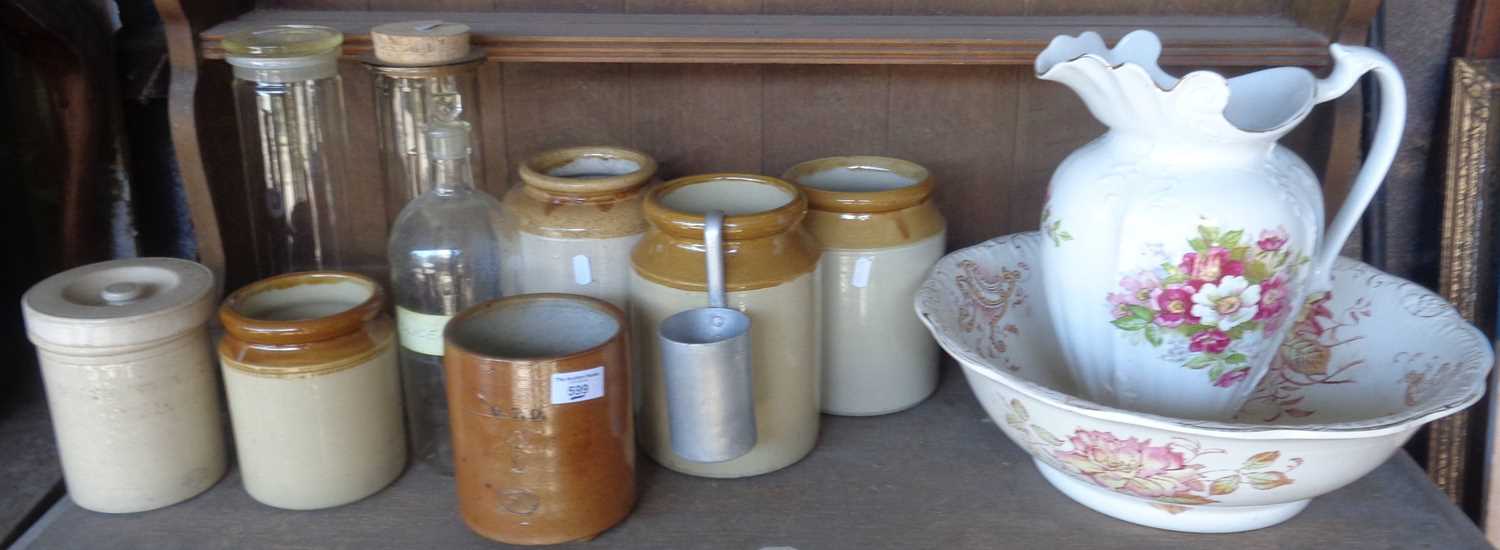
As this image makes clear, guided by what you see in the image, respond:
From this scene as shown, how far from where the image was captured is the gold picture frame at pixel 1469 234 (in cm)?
90

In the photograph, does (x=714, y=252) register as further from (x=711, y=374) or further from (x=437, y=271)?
(x=437, y=271)

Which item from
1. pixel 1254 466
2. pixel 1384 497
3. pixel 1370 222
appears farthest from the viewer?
pixel 1370 222

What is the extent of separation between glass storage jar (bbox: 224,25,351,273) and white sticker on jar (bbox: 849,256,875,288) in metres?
0.36

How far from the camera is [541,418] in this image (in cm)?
67

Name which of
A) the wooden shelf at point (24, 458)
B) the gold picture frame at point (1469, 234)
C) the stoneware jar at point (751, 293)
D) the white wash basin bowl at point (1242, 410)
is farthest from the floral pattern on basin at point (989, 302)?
the wooden shelf at point (24, 458)

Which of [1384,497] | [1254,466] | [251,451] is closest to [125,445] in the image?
[251,451]

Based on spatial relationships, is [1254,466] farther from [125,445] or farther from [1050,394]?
[125,445]

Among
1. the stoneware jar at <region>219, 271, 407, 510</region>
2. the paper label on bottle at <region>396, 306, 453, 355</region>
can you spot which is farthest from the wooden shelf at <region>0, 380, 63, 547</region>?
the paper label on bottle at <region>396, 306, 453, 355</region>

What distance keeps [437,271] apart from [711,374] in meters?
0.22

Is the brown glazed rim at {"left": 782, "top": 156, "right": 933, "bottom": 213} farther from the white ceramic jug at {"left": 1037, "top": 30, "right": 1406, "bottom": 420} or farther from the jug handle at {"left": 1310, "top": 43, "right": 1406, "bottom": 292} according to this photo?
the jug handle at {"left": 1310, "top": 43, "right": 1406, "bottom": 292}

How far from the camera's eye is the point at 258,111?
82 centimetres

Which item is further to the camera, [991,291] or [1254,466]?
[991,291]

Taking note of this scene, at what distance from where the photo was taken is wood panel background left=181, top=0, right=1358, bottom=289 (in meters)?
0.92

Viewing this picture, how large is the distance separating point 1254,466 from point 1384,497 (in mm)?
163
